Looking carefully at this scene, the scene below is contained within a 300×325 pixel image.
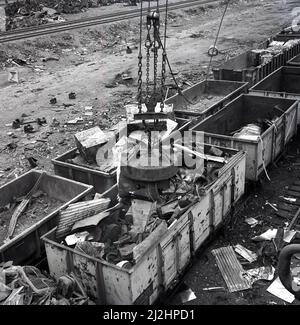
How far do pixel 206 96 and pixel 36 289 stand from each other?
898 centimetres

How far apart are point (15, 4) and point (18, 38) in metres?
10.3

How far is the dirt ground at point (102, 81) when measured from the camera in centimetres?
770

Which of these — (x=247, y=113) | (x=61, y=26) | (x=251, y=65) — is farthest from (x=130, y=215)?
(x=61, y=26)

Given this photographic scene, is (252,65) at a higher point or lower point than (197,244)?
higher

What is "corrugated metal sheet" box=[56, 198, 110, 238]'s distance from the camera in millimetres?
5840

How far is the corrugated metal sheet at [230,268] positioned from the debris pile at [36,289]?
7.42ft

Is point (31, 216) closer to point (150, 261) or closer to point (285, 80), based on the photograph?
point (150, 261)

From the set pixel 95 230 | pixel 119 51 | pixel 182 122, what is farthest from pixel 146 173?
→ pixel 119 51

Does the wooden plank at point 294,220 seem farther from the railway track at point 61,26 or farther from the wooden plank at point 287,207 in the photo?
the railway track at point 61,26

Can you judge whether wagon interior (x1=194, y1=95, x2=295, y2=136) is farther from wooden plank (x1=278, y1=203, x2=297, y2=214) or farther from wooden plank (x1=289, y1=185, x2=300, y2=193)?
wooden plank (x1=278, y1=203, x2=297, y2=214)

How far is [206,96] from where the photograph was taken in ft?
41.5

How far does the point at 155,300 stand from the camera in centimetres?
549

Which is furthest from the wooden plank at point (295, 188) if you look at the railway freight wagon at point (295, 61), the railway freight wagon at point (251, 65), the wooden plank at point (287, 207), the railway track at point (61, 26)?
the railway track at point (61, 26)

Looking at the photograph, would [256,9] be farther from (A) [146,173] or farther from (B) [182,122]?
(A) [146,173]
